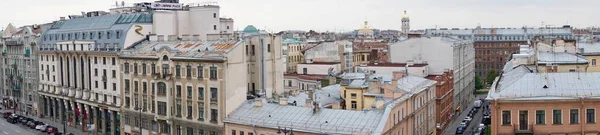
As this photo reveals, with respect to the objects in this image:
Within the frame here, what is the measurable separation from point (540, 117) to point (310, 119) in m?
19.1

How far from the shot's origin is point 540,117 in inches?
1950

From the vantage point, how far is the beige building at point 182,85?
65.8 metres

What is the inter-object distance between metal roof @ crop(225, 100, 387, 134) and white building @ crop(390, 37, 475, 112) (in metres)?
45.1

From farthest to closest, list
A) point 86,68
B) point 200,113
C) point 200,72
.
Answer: point 86,68, point 200,113, point 200,72

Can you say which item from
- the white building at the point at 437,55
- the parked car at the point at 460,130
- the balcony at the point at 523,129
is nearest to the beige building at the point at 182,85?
the balcony at the point at 523,129

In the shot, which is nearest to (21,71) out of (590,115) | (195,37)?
(195,37)

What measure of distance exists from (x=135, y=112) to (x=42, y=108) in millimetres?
35549

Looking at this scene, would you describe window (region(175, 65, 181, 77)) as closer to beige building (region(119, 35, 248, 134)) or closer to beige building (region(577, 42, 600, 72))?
beige building (region(119, 35, 248, 134))

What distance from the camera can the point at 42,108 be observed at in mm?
105875

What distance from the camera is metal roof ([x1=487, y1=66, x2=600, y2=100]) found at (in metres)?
49.7

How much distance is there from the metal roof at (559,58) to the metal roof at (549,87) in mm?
17027

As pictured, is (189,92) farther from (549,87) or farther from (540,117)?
(549,87)

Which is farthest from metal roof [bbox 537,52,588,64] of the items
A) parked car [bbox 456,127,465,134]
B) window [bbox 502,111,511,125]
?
window [bbox 502,111,511,125]

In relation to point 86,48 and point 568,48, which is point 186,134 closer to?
point 86,48
